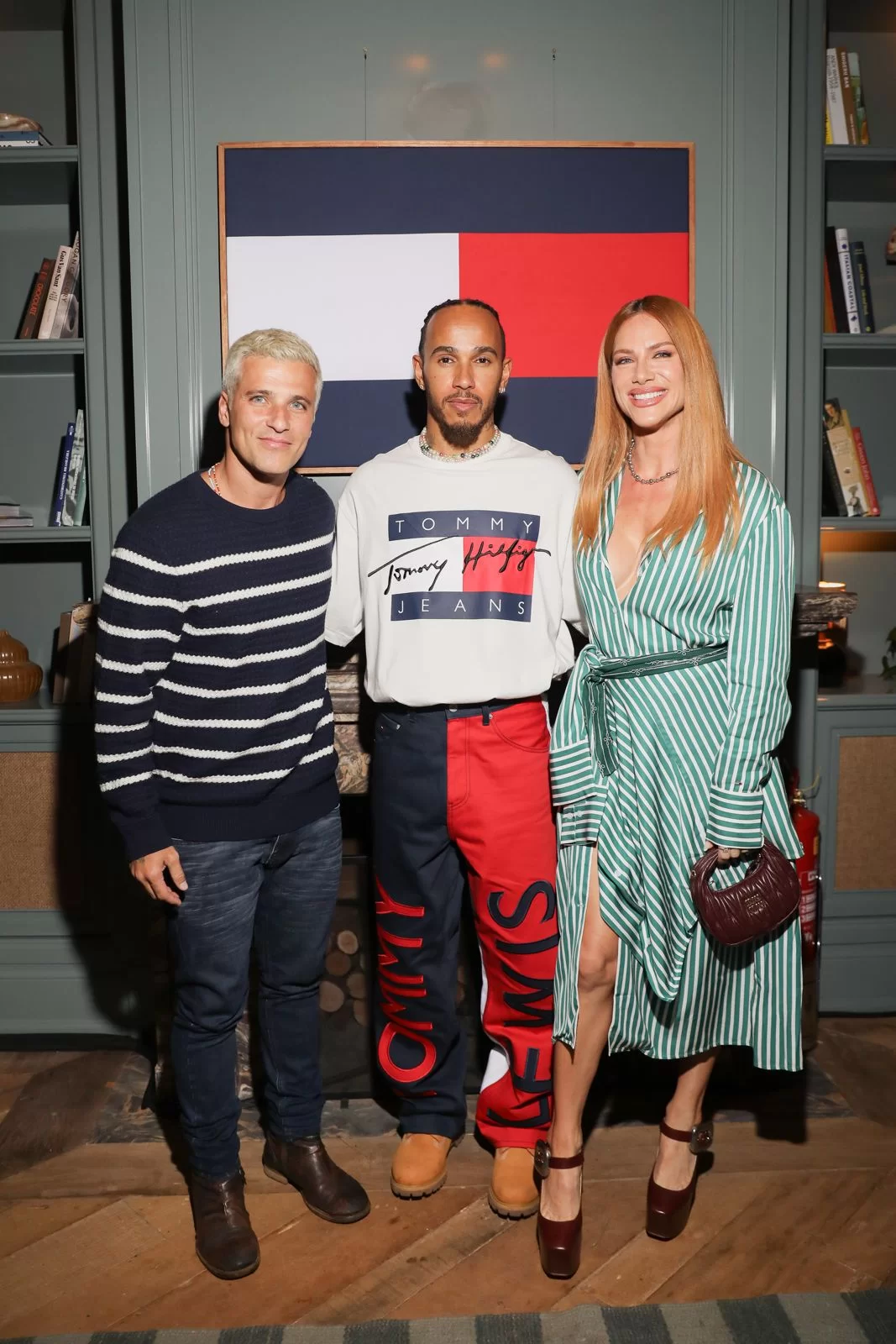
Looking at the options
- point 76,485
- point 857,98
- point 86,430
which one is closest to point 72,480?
point 76,485

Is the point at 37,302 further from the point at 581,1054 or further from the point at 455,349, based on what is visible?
the point at 581,1054

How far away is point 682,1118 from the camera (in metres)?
2.02

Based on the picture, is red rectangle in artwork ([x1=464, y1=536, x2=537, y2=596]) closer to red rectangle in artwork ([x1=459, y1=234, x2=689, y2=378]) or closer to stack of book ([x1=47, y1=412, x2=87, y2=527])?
red rectangle in artwork ([x1=459, y1=234, x2=689, y2=378])

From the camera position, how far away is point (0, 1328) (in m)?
1.78

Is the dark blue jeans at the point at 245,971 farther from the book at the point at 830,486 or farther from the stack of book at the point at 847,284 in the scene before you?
the stack of book at the point at 847,284

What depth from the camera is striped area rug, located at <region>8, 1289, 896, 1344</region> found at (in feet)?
5.73

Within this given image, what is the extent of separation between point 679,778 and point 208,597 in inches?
33.7

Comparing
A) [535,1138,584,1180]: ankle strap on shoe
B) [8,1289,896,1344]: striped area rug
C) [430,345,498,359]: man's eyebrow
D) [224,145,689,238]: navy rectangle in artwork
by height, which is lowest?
[8,1289,896,1344]: striped area rug

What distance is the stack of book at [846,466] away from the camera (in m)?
2.95

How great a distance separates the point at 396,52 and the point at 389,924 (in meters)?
2.06

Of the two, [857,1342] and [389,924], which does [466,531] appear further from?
[857,1342]

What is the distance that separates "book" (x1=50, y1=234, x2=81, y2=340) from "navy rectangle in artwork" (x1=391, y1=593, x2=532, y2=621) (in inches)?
59.0

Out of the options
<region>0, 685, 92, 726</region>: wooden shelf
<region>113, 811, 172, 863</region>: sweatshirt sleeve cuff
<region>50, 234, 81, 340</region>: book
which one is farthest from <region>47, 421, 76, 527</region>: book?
<region>113, 811, 172, 863</region>: sweatshirt sleeve cuff

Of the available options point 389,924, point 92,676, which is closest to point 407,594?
point 389,924
